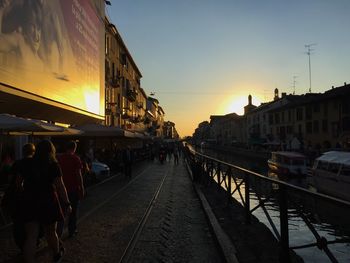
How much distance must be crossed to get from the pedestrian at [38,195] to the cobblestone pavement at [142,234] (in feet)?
3.60

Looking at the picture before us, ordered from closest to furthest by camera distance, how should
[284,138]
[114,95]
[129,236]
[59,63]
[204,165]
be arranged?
1. [129,236]
2. [59,63]
3. [204,165]
4. [114,95]
5. [284,138]

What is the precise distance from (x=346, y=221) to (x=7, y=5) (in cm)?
886

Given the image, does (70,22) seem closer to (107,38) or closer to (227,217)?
(227,217)

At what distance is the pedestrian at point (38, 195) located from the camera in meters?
5.20

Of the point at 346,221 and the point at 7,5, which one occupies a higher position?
the point at 7,5

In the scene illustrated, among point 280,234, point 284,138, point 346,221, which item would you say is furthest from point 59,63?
point 284,138

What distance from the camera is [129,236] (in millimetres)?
7980

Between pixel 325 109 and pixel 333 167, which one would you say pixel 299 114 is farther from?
pixel 333 167

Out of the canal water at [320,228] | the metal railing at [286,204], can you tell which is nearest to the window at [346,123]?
the metal railing at [286,204]

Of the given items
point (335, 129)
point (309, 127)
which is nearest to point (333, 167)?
point (335, 129)

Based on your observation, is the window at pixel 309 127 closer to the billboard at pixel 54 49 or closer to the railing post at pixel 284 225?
the billboard at pixel 54 49

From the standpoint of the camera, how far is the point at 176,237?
8070mm

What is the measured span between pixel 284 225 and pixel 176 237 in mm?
2888

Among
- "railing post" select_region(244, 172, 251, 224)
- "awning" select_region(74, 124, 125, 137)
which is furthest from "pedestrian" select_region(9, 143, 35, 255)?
"awning" select_region(74, 124, 125, 137)
